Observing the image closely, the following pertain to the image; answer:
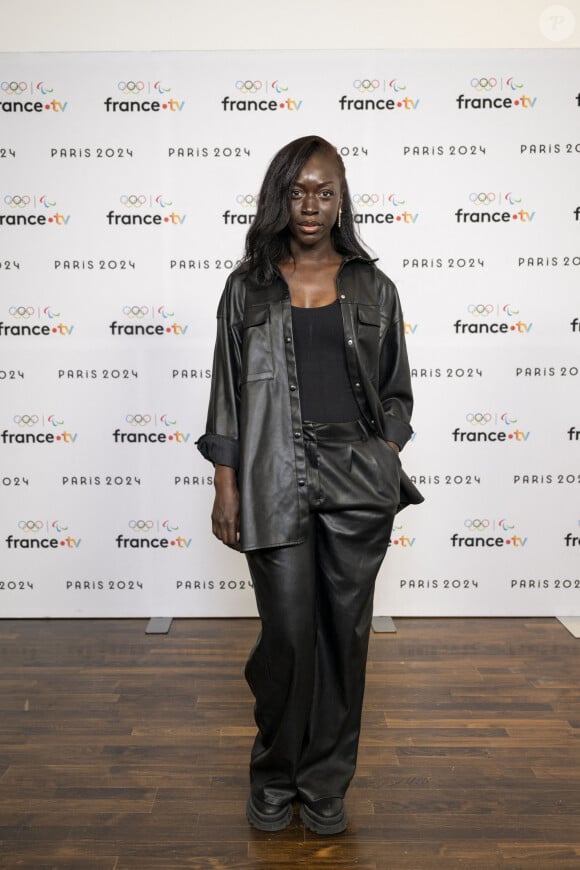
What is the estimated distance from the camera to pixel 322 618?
7.14ft

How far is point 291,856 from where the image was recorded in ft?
6.76

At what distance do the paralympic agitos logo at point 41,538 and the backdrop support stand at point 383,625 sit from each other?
150 cm

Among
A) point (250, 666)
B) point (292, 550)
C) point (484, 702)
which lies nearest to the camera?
point (292, 550)

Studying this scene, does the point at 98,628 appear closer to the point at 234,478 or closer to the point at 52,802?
the point at 52,802

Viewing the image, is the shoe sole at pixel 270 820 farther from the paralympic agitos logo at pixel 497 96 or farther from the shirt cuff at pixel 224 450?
the paralympic agitos logo at pixel 497 96

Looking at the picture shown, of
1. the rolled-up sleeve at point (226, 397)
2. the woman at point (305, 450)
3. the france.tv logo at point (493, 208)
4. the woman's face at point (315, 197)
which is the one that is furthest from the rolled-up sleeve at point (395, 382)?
the france.tv logo at point (493, 208)

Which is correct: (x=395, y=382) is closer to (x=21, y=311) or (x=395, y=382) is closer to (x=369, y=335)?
(x=369, y=335)

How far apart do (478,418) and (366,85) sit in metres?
1.61

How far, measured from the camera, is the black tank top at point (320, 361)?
2055mm

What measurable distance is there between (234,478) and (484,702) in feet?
4.97

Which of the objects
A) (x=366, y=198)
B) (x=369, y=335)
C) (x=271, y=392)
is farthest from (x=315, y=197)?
(x=366, y=198)

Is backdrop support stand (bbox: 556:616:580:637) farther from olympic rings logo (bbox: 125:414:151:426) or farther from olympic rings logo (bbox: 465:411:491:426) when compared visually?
olympic rings logo (bbox: 125:414:151:426)

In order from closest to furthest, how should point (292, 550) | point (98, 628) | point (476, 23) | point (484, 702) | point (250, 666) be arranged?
1. point (292, 550)
2. point (250, 666)
3. point (484, 702)
4. point (476, 23)
5. point (98, 628)

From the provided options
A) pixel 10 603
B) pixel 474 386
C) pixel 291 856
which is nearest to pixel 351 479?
pixel 291 856
